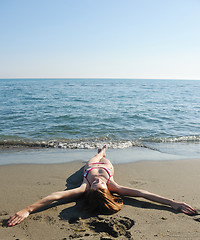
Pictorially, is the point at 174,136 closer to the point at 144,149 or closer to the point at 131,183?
the point at 144,149

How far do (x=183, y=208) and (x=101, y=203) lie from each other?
4.94 ft

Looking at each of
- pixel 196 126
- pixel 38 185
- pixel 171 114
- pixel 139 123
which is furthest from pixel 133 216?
pixel 171 114

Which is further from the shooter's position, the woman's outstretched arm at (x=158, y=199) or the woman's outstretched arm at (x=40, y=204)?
the woman's outstretched arm at (x=158, y=199)

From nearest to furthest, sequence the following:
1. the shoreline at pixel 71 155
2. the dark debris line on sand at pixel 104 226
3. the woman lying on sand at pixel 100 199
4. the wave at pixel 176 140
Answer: the dark debris line on sand at pixel 104 226 → the woman lying on sand at pixel 100 199 → the shoreline at pixel 71 155 → the wave at pixel 176 140

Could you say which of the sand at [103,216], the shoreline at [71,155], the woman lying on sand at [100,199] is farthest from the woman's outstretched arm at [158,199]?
the shoreline at [71,155]

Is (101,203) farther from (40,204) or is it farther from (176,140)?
(176,140)

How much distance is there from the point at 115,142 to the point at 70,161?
9.04 feet

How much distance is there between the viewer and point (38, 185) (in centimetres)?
471

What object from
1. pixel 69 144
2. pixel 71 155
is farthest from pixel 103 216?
pixel 69 144

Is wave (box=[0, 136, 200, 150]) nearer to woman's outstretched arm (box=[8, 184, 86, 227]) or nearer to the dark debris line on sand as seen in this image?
woman's outstretched arm (box=[8, 184, 86, 227])

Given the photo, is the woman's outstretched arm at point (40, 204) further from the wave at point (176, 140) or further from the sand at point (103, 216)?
the wave at point (176, 140)

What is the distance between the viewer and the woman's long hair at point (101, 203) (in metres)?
3.51

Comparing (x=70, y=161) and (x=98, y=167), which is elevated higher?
(x=98, y=167)

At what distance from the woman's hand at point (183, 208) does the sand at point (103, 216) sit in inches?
3.9
